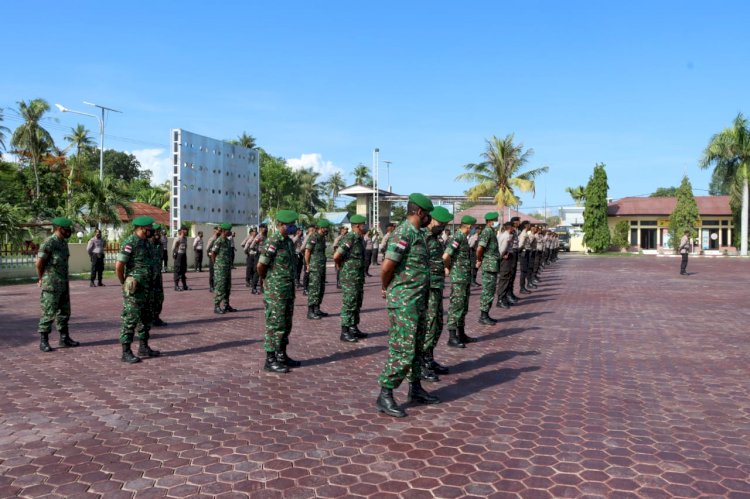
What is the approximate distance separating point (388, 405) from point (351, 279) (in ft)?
12.4

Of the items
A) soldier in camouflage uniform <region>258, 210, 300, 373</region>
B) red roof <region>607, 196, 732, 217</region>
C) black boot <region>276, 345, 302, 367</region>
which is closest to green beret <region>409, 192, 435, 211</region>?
soldier in camouflage uniform <region>258, 210, 300, 373</region>

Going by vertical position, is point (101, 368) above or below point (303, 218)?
below

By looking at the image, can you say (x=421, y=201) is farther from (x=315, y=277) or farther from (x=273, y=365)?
(x=315, y=277)

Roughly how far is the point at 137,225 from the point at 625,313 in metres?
9.22

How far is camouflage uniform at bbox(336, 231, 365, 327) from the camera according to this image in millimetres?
8500

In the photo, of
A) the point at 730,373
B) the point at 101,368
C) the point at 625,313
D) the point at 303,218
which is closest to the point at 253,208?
the point at 303,218

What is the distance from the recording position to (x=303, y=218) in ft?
150

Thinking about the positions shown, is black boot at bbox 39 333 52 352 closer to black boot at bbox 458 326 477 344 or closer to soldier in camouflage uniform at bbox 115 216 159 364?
soldier in camouflage uniform at bbox 115 216 159 364

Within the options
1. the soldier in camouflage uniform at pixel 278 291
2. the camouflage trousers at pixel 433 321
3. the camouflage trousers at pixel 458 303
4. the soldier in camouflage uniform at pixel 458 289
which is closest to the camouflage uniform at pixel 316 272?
the soldier in camouflage uniform at pixel 458 289

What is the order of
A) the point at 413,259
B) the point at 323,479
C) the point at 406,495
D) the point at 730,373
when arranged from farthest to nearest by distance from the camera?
the point at 730,373
the point at 413,259
the point at 323,479
the point at 406,495

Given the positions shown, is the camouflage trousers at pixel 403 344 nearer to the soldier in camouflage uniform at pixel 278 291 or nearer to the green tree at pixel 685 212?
the soldier in camouflage uniform at pixel 278 291

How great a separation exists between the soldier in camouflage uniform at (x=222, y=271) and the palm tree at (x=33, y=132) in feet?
105

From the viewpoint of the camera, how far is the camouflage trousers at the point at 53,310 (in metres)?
7.71

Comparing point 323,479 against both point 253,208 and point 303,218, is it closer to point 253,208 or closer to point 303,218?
point 253,208
